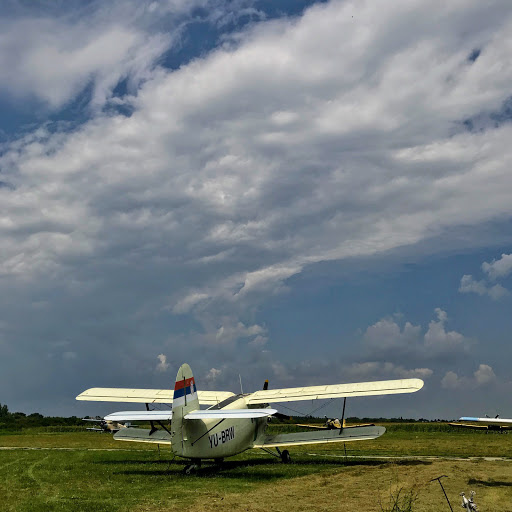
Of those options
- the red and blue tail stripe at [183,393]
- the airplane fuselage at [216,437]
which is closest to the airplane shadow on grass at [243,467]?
the airplane fuselage at [216,437]

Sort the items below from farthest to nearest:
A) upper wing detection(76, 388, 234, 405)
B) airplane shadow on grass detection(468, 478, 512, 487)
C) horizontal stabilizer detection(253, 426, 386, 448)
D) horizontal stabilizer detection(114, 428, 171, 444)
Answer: upper wing detection(76, 388, 234, 405)
horizontal stabilizer detection(114, 428, 171, 444)
horizontal stabilizer detection(253, 426, 386, 448)
airplane shadow on grass detection(468, 478, 512, 487)

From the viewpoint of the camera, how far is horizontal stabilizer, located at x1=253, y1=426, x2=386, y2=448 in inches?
851

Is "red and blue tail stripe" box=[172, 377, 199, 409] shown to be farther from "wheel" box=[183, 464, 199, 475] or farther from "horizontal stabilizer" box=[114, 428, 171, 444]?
"horizontal stabilizer" box=[114, 428, 171, 444]

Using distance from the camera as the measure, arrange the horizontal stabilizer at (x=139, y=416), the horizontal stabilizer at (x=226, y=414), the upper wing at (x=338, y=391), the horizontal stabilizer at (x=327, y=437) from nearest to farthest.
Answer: the horizontal stabilizer at (x=226, y=414)
the horizontal stabilizer at (x=139, y=416)
the upper wing at (x=338, y=391)
the horizontal stabilizer at (x=327, y=437)

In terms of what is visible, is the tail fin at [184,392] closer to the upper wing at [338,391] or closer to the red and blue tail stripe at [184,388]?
the red and blue tail stripe at [184,388]

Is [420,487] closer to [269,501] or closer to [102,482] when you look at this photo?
[269,501]

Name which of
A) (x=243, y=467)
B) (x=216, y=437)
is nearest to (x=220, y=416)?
(x=216, y=437)

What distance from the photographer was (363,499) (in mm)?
13570

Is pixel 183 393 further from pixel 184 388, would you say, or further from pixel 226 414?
pixel 226 414

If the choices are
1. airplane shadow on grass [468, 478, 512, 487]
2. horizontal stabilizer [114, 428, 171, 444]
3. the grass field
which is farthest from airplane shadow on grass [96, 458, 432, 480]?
airplane shadow on grass [468, 478, 512, 487]

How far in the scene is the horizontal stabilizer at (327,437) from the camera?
851 inches

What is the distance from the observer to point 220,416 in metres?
16.8

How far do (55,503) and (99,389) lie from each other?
1092 centimetres

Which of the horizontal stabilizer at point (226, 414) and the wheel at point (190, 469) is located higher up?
Result: the horizontal stabilizer at point (226, 414)
